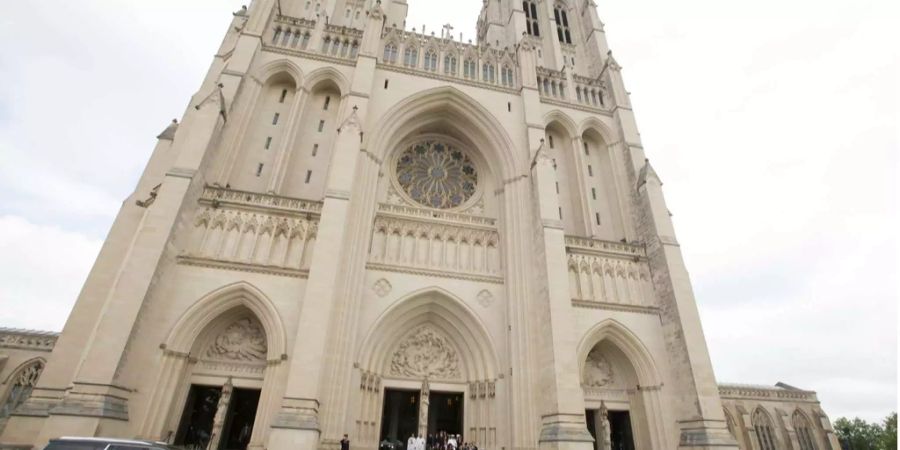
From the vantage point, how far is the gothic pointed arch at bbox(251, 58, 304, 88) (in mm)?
17766

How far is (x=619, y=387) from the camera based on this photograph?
15383mm

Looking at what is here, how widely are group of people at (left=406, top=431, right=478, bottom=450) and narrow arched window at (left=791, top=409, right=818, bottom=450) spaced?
2920cm

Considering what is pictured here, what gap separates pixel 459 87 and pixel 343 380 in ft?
46.4

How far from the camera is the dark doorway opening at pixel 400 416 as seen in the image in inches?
584

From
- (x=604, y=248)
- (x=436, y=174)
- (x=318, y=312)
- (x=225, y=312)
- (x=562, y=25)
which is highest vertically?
(x=562, y=25)

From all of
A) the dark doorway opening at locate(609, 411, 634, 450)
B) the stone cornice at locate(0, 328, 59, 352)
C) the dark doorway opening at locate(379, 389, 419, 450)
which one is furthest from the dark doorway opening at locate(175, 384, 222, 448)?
the dark doorway opening at locate(609, 411, 634, 450)

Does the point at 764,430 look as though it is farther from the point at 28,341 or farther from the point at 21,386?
the point at 28,341

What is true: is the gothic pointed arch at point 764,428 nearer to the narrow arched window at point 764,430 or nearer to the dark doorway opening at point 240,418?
the narrow arched window at point 764,430

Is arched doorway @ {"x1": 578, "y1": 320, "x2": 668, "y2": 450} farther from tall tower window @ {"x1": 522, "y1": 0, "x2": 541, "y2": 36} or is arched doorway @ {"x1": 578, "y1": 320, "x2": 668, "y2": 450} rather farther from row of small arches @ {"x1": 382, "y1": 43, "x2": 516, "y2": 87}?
tall tower window @ {"x1": 522, "y1": 0, "x2": 541, "y2": 36}

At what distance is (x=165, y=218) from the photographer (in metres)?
12.4

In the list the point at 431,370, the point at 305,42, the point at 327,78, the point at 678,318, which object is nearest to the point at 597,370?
the point at 678,318

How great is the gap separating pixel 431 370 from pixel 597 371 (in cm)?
659

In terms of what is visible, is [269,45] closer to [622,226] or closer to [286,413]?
[286,413]

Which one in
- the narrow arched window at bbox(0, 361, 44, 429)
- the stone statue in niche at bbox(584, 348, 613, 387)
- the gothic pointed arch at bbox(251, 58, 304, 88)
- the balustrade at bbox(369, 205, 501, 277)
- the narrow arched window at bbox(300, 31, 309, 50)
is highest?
the narrow arched window at bbox(300, 31, 309, 50)
